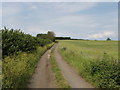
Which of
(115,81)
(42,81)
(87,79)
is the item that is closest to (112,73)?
(115,81)

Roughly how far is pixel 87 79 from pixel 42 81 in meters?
2.84

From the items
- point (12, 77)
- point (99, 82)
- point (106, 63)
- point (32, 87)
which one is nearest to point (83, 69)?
point (106, 63)

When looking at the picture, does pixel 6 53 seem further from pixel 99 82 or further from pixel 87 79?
pixel 99 82

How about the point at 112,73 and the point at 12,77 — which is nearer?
the point at 12,77

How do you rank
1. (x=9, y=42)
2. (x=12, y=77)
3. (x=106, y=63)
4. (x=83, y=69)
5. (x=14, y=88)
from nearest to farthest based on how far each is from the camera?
(x=14, y=88)
(x=12, y=77)
(x=106, y=63)
(x=83, y=69)
(x=9, y=42)

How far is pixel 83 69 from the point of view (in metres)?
12.3

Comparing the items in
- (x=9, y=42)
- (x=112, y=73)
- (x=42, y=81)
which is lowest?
(x=42, y=81)

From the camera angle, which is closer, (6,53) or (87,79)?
(87,79)

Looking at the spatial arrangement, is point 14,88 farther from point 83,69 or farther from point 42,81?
point 83,69

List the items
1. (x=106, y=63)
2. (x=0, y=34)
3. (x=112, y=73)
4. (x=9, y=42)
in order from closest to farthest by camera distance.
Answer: (x=112, y=73) → (x=106, y=63) → (x=0, y=34) → (x=9, y=42)

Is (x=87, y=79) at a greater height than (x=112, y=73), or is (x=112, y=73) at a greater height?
(x=112, y=73)

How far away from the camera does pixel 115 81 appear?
29.1ft

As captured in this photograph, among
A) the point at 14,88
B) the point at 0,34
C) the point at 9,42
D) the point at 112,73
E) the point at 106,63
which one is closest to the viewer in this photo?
the point at 14,88

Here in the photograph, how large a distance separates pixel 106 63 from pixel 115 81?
1.72 meters
